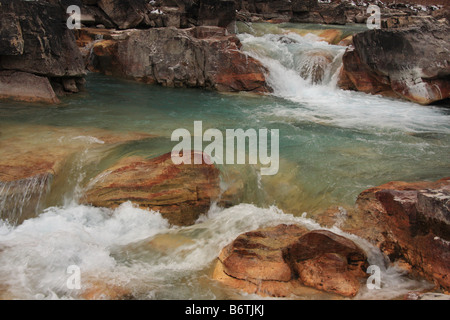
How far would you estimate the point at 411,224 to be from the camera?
3.77 m

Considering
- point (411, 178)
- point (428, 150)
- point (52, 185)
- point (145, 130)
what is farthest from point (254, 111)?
point (52, 185)

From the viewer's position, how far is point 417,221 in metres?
3.72

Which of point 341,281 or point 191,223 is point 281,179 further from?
point 341,281

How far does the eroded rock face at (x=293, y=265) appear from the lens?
3.31 meters

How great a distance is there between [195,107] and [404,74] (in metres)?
5.30

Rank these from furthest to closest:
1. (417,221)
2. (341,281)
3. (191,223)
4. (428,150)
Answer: (428,150) < (191,223) < (417,221) < (341,281)

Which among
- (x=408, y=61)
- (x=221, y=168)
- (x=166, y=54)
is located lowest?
(x=221, y=168)

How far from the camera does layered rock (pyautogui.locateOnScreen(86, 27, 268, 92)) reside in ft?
35.3

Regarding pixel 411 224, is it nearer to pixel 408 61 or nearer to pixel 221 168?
pixel 221 168

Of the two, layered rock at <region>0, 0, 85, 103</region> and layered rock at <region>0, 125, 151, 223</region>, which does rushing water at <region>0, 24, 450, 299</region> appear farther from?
layered rock at <region>0, 0, 85, 103</region>

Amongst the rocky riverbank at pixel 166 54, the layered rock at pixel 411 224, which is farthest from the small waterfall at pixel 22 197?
the rocky riverbank at pixel 166 54

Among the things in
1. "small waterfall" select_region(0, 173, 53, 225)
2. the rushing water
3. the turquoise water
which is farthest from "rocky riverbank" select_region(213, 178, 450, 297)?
"small waterfall" select_region(0, 173, 53, 225)

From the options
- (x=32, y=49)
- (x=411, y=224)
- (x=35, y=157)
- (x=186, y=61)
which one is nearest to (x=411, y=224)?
(x=411, y=224)

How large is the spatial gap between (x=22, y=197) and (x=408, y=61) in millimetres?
9048
